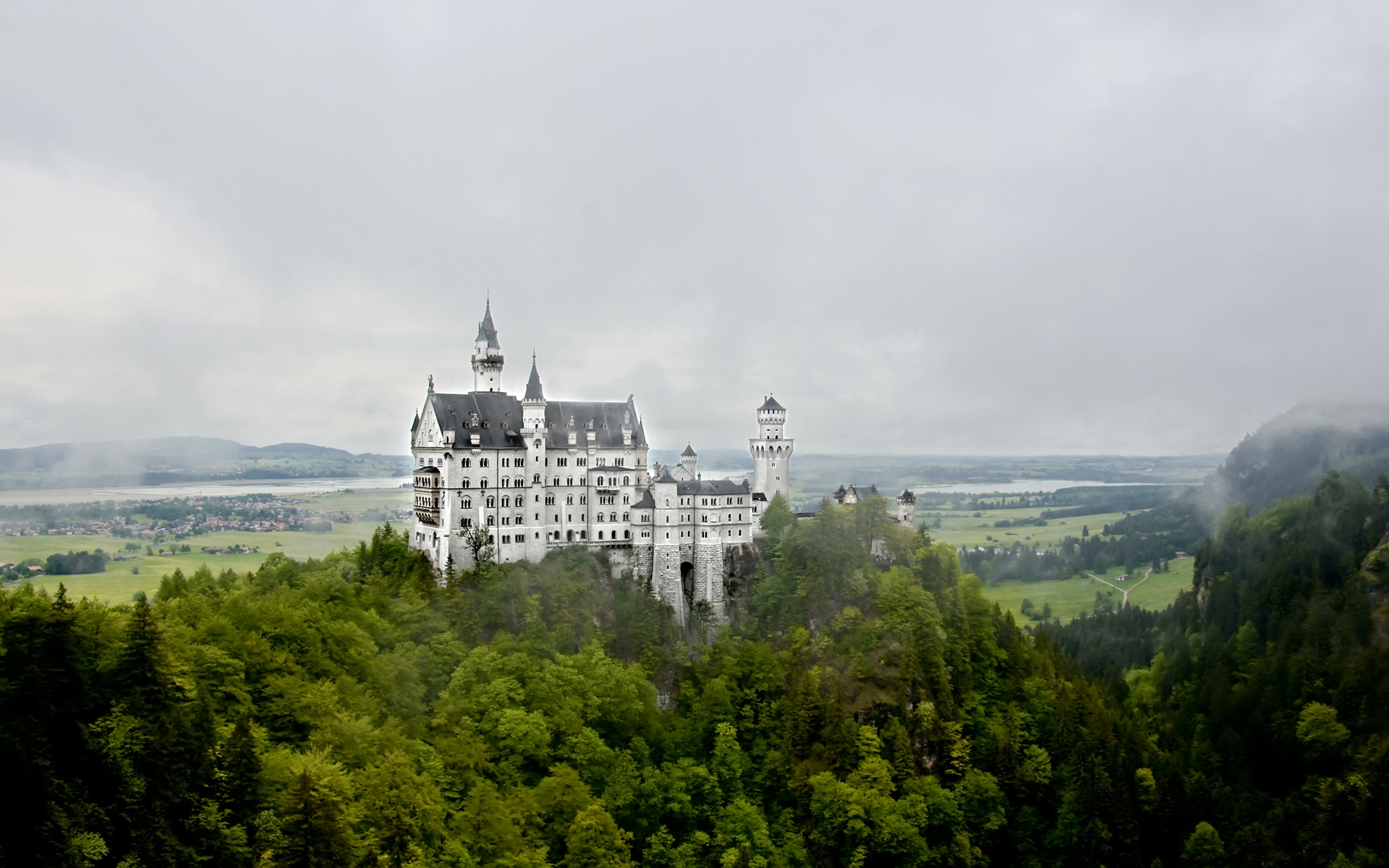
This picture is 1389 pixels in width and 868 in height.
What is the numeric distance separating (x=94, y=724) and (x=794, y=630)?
137ft

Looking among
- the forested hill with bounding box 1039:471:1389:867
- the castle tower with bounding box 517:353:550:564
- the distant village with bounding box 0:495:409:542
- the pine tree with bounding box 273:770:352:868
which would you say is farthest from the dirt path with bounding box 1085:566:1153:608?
the pine tree with bounding box 273:770:352:868

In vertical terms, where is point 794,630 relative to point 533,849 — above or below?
above

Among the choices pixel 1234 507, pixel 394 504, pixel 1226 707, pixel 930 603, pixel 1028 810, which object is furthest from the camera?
pixel 1234 507

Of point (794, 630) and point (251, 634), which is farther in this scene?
point (794, 630)

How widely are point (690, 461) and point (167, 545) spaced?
42986 millimetres

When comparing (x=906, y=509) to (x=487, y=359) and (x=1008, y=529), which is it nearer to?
(x=487, y=359)

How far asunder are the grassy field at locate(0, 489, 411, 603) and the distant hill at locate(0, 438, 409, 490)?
7.26m

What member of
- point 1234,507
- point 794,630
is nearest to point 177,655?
point 794,630

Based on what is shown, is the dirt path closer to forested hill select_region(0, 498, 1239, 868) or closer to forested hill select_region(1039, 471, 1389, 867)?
forested hill select_region(1039, 471, 1389, 867)

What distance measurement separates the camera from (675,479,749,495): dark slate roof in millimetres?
66875

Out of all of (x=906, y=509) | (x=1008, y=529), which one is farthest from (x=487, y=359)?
(x=1008, y=529)

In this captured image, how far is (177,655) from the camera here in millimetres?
38594

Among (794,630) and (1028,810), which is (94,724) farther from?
(1028,810)

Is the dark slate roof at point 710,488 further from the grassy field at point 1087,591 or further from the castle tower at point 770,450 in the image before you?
the grassy field at point 1087,591
